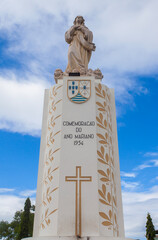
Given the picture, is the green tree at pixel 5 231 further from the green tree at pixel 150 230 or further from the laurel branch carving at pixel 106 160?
the laurel branch carving at pixel 106 160

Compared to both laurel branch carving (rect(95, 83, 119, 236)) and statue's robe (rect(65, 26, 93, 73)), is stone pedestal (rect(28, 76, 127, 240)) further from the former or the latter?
statue's robe (rect(65, 26, 93, 73))

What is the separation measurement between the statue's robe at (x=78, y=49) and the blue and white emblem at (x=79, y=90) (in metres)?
1.53

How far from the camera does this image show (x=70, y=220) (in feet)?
20.2

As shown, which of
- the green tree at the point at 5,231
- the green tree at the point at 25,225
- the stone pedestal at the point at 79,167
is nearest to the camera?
the stone pedestal at the point at 79,167

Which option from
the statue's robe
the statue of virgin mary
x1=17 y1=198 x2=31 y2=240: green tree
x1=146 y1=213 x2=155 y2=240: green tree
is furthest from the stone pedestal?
x1=146 y1=213 x2=155 y2=240: green tree

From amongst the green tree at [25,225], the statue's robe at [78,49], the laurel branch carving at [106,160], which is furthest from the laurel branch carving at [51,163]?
the green tree at [25,225]

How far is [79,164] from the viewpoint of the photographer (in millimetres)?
6902

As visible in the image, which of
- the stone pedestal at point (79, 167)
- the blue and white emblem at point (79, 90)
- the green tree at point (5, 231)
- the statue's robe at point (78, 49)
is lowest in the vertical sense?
the green tree at point (5, 231)

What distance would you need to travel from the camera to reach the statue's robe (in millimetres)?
9719

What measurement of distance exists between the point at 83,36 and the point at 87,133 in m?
5.08

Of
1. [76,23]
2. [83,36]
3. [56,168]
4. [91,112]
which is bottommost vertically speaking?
[56,168]

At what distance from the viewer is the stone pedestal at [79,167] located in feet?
20.4

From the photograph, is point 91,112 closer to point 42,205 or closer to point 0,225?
point 42,205

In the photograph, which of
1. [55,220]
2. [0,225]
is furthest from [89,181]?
[0,225]
